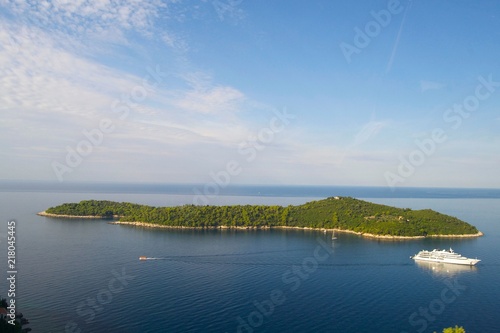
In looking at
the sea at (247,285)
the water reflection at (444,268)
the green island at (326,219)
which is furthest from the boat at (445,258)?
the green island at (326,219)

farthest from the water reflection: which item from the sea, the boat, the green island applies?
the green island

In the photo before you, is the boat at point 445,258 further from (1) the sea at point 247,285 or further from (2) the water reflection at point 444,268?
(1) the sea at point 247,285

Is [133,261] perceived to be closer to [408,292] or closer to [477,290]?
[408,292]

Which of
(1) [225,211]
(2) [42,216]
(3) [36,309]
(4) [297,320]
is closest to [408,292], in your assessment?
(4) [297,320]

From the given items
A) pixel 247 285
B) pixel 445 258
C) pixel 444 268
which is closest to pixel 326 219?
pixel 445 258

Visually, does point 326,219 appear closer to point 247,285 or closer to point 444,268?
point 444,268

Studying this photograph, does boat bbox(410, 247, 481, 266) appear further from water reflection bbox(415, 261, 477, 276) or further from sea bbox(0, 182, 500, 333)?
sea bbox(0, 182, 500, 333)
